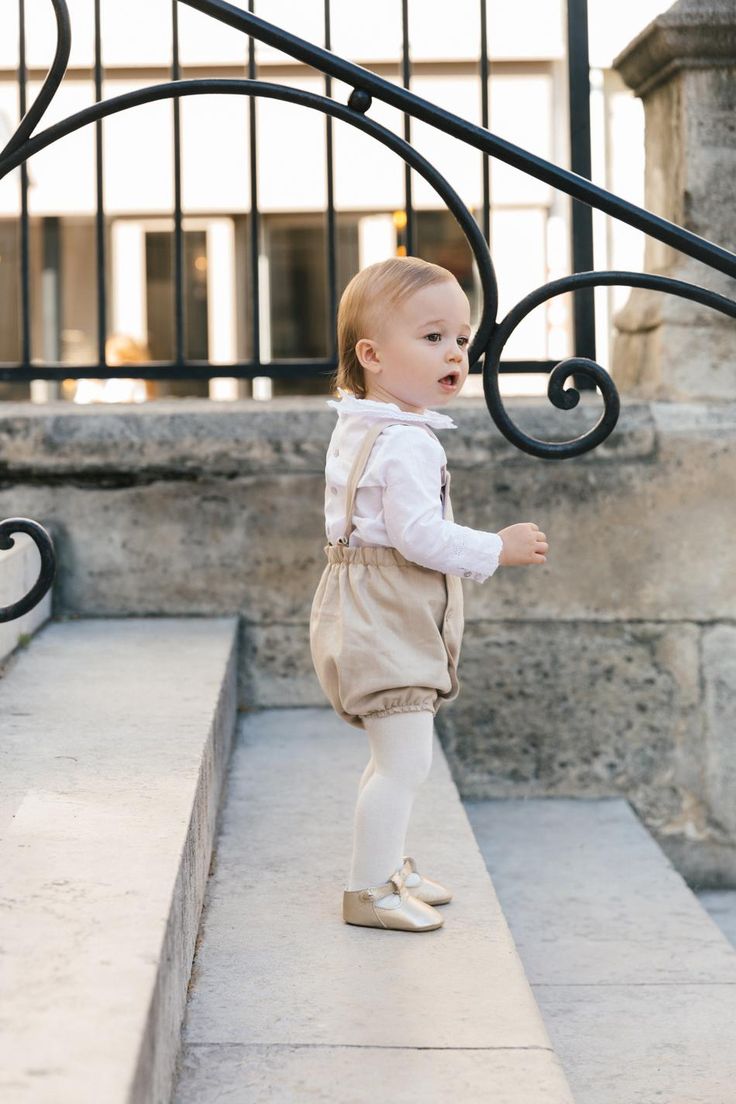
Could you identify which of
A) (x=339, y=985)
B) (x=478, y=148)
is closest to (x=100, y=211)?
(x=478, y=148)

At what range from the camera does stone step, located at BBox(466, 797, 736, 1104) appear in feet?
6.65

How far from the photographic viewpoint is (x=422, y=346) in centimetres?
204

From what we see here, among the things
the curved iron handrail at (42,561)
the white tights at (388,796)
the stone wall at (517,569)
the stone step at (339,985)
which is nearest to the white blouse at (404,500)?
the white tights at (388,796)

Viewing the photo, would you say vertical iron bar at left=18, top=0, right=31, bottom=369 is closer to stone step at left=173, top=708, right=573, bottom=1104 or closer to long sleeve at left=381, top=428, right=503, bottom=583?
stone step at left=173, top=708, right=573, bottom=1104

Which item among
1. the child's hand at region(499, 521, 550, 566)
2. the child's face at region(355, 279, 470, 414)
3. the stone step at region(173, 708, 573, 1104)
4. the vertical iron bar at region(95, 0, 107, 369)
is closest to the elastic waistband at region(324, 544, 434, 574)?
the child's hand at region(499, 521, 550, 566)

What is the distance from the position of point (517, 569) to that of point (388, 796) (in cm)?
130

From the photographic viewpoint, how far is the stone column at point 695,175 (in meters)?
3.19

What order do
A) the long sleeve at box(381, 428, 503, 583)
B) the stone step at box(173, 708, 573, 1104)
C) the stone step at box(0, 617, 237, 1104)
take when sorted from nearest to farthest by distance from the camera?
1. the stone step at box(0, 617, 237, 1104)
2. the stone step at box(173, 708, 573, 1104)
3. the long sleeve at box(381, 428, 503, 583)

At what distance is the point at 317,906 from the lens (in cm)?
210

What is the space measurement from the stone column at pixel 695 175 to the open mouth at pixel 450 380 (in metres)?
1.34

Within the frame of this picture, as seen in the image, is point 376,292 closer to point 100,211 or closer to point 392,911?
point 392,911

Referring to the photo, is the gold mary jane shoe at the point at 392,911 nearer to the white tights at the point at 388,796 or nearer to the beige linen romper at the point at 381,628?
the white tights at the point at 388,796

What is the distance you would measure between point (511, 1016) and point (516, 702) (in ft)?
5.20

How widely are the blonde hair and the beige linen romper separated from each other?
0.15m
